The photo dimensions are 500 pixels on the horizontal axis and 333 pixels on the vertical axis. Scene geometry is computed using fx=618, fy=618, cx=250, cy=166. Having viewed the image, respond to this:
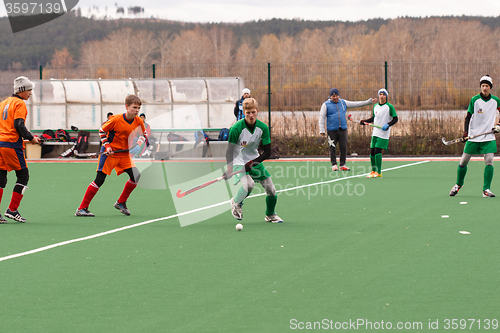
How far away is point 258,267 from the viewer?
19.9 ft

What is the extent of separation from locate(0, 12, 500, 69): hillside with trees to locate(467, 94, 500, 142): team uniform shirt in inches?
2869

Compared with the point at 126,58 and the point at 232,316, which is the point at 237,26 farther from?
the point at 232,316

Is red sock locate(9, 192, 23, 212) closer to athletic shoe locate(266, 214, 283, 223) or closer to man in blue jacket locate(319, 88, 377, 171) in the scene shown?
athletic shoe locate(266, 214, 283, 223)

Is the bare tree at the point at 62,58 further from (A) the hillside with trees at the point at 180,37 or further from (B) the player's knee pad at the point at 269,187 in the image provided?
→ (B) the player's knee pad at the point at 269,187

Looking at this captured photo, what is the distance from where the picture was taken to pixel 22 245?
7227mm

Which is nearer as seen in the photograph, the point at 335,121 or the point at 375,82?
the point at 335,121

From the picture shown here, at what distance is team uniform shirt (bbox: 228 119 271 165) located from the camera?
8156 millimetres

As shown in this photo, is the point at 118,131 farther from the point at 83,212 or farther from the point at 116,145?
the point at 83,212

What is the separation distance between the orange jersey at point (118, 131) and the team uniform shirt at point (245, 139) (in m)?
1.84

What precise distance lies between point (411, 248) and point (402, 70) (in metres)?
16.5

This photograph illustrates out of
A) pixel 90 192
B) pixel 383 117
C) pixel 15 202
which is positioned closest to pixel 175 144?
pixel 383 117

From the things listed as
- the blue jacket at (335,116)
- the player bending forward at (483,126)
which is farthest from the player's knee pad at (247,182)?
the blue jacket at (335,116)

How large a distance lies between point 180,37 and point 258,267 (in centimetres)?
11046

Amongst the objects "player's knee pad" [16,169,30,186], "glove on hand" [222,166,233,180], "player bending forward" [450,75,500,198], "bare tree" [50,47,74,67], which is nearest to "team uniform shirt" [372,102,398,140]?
"player bending forward" [450,75,500,198]
